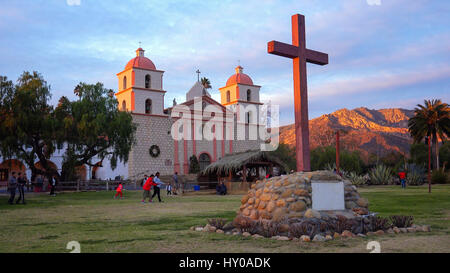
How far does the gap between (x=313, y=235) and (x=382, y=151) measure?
3908 inches

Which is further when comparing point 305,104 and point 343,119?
point 343,119

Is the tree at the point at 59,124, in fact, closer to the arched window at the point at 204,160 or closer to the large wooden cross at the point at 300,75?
the arched window at the point at 204,160

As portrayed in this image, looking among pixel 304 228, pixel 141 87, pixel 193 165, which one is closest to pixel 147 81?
pixel 141 87

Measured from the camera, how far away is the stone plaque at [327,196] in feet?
24.3

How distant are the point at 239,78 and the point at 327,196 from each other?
40201mm

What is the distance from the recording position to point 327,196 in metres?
7.48

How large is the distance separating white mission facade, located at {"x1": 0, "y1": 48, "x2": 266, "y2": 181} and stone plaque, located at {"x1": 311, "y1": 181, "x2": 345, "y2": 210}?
30198 millimetres

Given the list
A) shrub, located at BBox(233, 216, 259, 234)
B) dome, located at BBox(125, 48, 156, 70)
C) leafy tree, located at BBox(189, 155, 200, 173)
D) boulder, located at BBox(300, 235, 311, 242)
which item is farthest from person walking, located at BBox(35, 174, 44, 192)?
boulder, located at BBox(300, 235, 311, 242)

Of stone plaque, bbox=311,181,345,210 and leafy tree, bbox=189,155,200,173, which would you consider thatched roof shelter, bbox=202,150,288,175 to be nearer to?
leafy tree, bbox=189,155,200,173

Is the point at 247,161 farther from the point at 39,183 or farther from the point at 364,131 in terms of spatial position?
the point at 364,131

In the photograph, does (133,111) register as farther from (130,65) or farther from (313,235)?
(313,235)

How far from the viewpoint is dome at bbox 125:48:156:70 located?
127 ft
